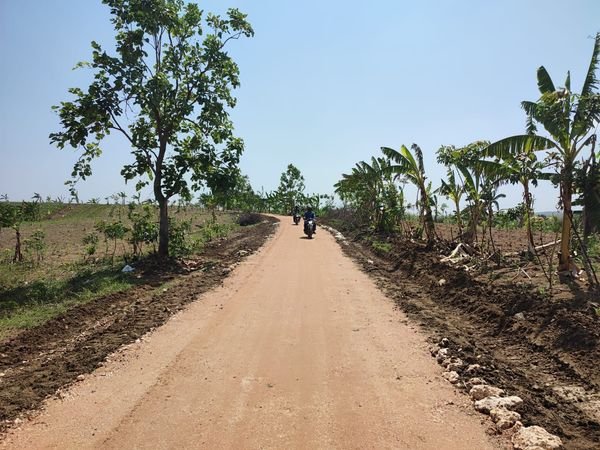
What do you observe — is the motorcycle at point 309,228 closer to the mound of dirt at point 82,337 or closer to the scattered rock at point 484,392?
the mound of dirt at point 82,337

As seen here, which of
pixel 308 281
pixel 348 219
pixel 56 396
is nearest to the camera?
pixel 56 396

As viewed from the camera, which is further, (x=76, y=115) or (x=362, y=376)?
(x=76, y=115)

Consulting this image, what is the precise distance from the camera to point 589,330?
647 cm

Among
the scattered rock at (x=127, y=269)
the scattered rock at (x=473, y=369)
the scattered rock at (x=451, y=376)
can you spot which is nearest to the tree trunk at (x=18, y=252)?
the scattered rock at (x=127, y=269)

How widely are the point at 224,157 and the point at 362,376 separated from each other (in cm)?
1191

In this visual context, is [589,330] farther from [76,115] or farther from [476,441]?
[76,115]

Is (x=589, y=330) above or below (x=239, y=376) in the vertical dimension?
above

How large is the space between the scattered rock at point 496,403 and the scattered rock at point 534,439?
46cm

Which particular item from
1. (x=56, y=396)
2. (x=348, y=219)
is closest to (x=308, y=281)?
(x=56, y=396)

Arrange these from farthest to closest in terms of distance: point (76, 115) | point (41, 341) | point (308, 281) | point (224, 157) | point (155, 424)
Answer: point (224, 157) < point (76, 115) < point (308, 281) < point (41, 341) < point (155, 424)

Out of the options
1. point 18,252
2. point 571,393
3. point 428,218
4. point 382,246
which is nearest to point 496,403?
point 571,393

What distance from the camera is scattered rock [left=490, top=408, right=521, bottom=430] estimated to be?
459 centimetres

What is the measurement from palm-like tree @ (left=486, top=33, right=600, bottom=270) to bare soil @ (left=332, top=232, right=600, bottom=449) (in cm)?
174

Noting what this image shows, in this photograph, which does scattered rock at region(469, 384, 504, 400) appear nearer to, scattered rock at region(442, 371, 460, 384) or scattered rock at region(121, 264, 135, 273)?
scattered rock at region(442, 371, 460, 384)
